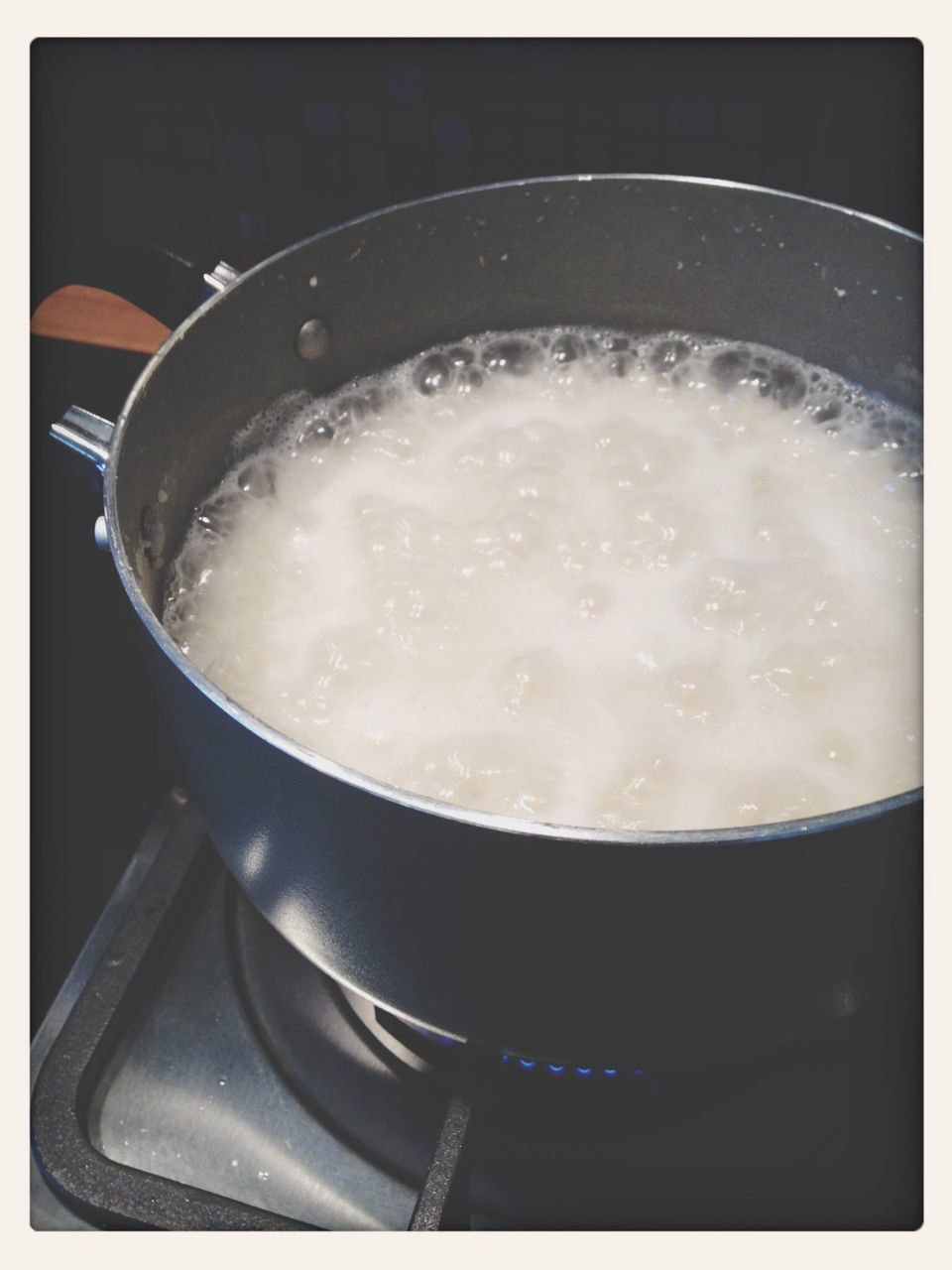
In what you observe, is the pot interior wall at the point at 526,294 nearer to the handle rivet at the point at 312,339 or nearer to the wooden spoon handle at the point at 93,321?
the handle rivet at the point at 312,339

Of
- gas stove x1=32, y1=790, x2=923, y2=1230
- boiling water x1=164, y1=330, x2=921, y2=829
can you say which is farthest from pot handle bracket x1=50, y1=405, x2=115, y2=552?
gas stove x1=32, y1=790, x2=923, y2=1230

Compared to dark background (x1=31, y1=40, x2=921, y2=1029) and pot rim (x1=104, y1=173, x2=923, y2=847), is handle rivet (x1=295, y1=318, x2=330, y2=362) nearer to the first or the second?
dark background (x1=31, y1=40, x2=921, y2=1029)

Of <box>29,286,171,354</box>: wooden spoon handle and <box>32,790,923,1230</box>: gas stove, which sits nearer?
<box>32,790,923,1230</box>: gas stove

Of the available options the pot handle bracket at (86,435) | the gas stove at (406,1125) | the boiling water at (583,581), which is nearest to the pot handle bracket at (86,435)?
the pot handle bracket at (86,435)

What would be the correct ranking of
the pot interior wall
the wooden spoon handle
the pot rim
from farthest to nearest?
the wooden spoon handle → the pot interior wall → the pot rim

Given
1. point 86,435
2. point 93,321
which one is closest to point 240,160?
point 93,321

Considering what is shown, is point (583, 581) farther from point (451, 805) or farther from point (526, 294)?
point (451, 805)

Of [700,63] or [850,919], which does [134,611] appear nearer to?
[850,919]
